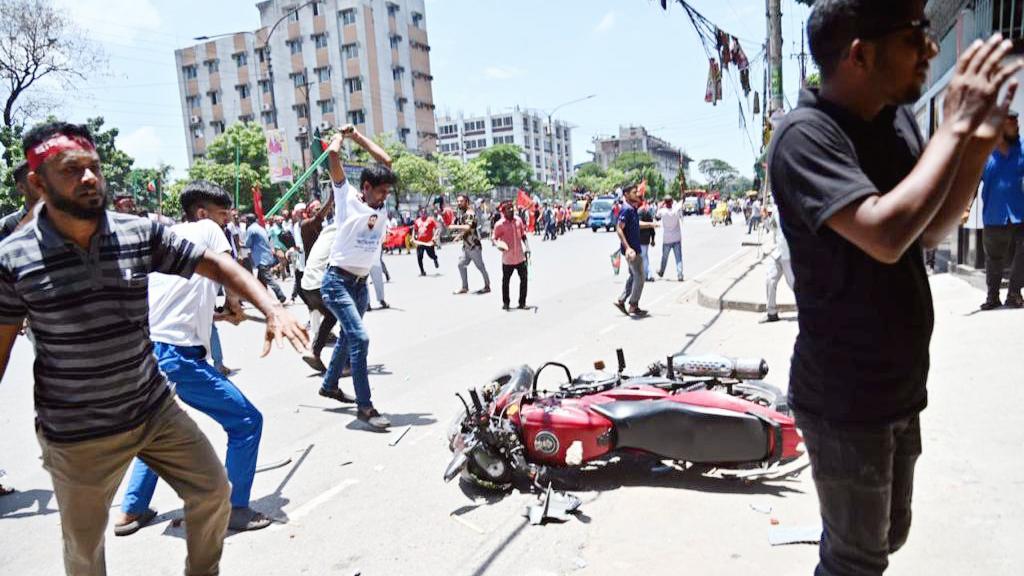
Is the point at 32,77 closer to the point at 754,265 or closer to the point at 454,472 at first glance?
the point at 754,265

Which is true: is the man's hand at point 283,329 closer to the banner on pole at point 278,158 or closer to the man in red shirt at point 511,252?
the man in red shirt at point 511,252

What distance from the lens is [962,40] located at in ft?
30.0

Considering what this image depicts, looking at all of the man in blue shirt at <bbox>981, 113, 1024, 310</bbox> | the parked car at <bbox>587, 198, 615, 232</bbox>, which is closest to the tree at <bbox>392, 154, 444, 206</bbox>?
the parked car at <bbox>587, 198, 615, 232</bbox>

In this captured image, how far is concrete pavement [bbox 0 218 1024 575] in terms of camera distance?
10.4 feet

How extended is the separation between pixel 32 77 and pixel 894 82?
34561 mm

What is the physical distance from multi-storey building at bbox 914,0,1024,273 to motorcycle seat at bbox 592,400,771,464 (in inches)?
215

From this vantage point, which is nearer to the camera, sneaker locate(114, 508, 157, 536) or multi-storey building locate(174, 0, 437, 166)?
sneaker locate(114, 508, 157, 536)

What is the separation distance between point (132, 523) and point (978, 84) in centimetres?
438

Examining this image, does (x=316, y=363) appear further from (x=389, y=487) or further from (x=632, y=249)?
(x=632, y=249)

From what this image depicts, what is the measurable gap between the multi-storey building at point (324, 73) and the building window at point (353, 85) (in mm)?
101

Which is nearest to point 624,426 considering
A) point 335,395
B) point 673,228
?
point 335,395

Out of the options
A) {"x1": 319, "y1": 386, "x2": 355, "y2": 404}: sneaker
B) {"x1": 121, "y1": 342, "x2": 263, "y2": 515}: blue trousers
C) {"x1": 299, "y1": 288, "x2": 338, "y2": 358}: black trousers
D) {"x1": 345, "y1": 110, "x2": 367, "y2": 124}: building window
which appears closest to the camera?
{"x1": 121, "y1": 342, "x2": 263, "y2": 515}: blue trousers

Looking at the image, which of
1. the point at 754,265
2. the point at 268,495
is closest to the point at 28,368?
the point at 268,495

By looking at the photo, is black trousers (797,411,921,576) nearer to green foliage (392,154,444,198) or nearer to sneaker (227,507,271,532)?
sneaker (227,507,271,532)
